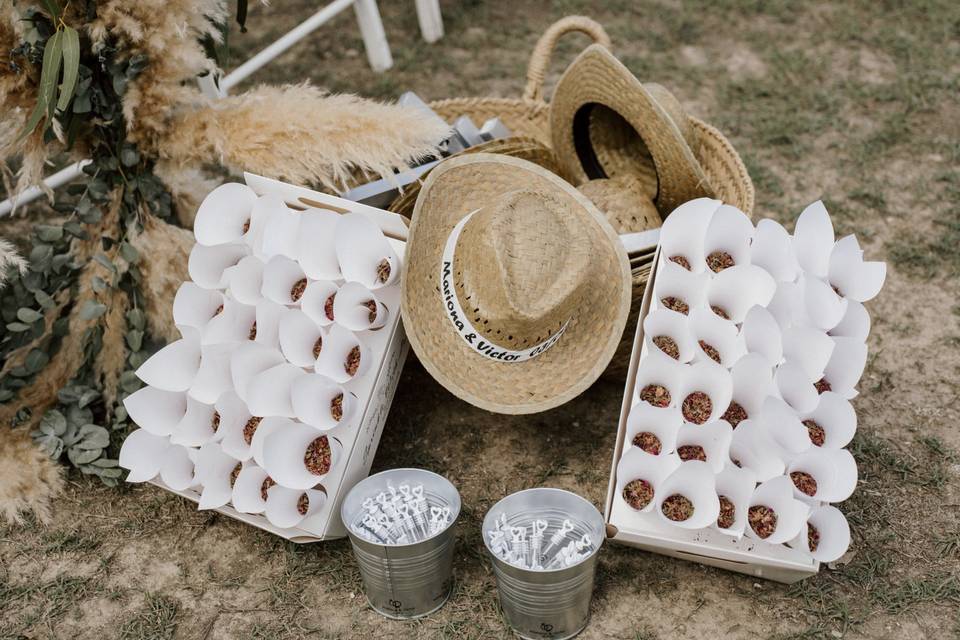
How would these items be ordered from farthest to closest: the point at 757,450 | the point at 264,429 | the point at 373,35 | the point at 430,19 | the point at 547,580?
the point at 430,19
the point at 373,35
the point at 264,429
the point at 757,450
the point at 547,580

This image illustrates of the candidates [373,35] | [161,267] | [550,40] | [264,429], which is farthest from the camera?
[373,35]

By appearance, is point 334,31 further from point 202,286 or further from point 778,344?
point 778,344

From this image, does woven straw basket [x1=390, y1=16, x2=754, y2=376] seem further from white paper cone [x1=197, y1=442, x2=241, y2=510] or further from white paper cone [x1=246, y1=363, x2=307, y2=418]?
white paper cone [x1=197, y1=442, x2=241, y2=510]

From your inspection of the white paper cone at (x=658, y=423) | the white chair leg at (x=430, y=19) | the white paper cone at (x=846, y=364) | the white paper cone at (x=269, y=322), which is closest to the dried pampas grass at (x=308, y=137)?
the white paper cone at (x=269, y=322)

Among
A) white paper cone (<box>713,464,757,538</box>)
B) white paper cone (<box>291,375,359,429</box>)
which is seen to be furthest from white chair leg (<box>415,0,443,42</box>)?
white paper cone (<box>713,464,757,538</box>)

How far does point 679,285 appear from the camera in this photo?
179 cm

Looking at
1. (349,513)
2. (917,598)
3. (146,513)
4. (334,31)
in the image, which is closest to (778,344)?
(917,598)

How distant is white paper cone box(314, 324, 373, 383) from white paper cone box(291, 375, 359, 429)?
3 centimetres

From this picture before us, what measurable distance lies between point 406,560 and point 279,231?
0.76 meters

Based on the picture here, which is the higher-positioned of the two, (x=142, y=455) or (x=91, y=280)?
(x=91, y=280)

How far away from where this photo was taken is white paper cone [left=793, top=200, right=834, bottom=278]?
1816mm

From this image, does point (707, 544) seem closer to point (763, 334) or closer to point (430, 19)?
point (763, 334)

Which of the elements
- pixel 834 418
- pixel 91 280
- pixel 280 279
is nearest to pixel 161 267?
pixel 91 280

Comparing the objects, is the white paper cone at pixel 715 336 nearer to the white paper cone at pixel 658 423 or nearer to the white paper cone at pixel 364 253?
the white paper cone at pixel 658 423
